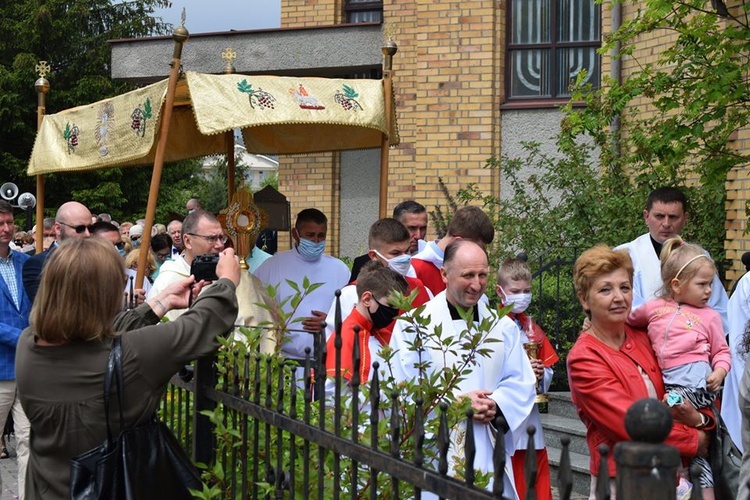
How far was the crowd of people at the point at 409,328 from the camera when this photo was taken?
3.72 m

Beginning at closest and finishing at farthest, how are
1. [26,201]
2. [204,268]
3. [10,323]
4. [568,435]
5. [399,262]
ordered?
[204,268]
[399,262]
[10,323]
[568,435]
[26,201]

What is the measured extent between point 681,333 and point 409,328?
1.87 meters

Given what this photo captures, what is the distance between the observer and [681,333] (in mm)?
5391

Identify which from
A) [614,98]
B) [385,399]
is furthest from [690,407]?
[614,98]

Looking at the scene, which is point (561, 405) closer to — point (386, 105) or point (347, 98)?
point (386, 105)

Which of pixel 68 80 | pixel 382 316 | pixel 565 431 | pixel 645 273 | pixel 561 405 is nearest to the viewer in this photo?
pixel 382 316

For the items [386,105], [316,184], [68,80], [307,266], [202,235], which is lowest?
[307,266]

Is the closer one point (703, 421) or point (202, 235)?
point (703, 421)

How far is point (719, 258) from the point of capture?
10.6 metres

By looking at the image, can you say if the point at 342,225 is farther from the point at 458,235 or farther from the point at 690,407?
the point at 690,407

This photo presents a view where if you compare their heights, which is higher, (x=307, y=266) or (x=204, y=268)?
(x=204, y=268)

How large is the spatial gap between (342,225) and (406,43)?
120 inches

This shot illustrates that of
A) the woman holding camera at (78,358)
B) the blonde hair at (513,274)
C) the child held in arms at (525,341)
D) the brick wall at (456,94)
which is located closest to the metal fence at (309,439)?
the woman holding camera at (78,358)

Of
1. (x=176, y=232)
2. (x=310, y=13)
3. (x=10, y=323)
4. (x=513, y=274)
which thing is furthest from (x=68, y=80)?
(x=513, y=274)
